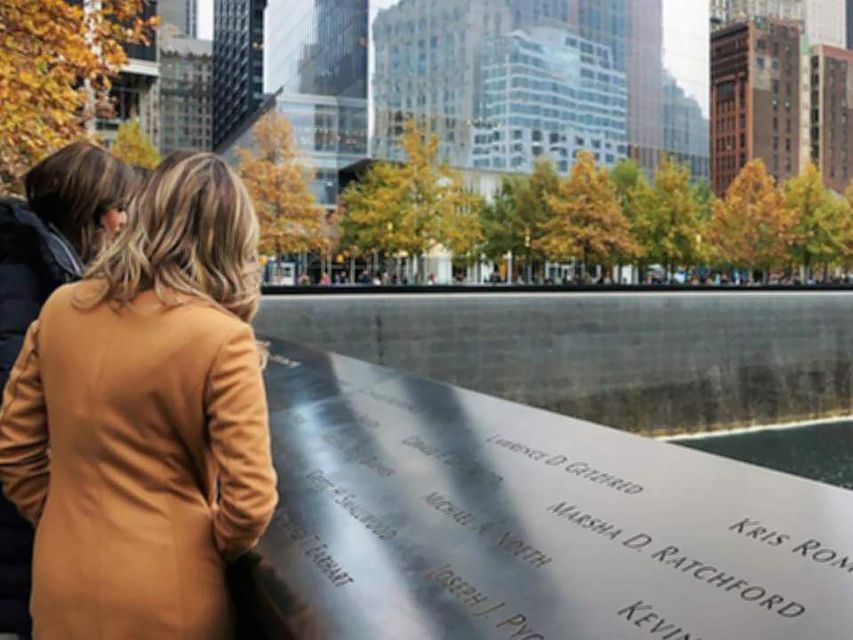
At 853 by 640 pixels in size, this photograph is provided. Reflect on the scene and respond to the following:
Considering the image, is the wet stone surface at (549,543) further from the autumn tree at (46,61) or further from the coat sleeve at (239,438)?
the autumn tree at (46,61)

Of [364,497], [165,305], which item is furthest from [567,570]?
[165,305]

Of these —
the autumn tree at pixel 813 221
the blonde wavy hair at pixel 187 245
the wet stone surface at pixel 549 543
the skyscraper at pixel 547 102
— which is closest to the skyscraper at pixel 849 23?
the skyscraper at pixel 547 102

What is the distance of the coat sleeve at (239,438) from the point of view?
1792 millimetres

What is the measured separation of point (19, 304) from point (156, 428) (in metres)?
1.08

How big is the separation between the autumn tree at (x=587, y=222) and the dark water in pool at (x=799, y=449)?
23.4m

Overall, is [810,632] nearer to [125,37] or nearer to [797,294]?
[125,37]

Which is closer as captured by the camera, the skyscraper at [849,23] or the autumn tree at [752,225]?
the autumn tree at [752,225]

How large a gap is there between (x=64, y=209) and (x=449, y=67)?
62049 millimetres

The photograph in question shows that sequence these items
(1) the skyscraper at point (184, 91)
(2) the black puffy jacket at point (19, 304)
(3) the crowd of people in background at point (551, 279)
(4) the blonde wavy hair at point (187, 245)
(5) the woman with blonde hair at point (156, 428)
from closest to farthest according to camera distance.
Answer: (5) the woman with blonde hair at point (156, 428)
(4) the blonde wavy hair at point (187, 245)
(2) the black puffy jacket at point (19, 304)
(3) the crowd of people in background at point (551, 279)
(1) the skyscraper at point (184, 91)

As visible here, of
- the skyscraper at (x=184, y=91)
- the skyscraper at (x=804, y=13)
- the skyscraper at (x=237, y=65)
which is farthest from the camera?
the skyscraper at (x=184, y=91)

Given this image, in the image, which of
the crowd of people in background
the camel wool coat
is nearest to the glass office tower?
the crowd of people in background

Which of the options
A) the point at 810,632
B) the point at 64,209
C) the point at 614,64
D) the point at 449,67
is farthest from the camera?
the point at 614,64

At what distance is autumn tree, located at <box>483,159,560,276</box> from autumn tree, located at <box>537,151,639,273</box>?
1232 mm

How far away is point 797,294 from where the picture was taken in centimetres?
2484
